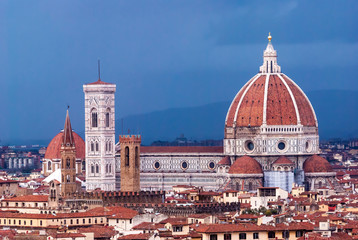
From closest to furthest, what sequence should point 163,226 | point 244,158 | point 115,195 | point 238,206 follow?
point 163,226 → point 238,206 → point 115,195 → point 244,158

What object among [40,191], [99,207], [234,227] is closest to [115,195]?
[99,207]

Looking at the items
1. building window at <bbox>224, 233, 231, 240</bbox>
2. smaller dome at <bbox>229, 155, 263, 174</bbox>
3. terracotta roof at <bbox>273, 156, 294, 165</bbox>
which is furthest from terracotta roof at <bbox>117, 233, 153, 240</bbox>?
terracotta roof at <bbox>273, 156, 294, 165</bbox>

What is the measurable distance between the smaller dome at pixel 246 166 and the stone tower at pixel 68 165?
16.7m

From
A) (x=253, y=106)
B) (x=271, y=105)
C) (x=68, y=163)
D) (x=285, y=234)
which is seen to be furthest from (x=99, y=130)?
(x=285, y=234)

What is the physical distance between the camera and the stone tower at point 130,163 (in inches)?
5015

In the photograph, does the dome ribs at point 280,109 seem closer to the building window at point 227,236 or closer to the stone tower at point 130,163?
the stone tower at point 130,163

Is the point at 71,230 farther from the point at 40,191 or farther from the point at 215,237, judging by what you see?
the point at 40,191

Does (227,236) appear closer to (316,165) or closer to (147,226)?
(147,226)

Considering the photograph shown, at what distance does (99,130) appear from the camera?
141875 millimetres

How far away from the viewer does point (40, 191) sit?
411 feet

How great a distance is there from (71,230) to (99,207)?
14712 millimetres

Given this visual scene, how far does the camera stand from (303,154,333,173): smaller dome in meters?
135

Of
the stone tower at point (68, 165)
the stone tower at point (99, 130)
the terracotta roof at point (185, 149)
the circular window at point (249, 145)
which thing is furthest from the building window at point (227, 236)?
the terracotta roof at point (185, 149)

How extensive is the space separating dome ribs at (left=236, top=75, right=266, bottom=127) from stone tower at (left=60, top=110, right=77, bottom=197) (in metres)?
20.2
